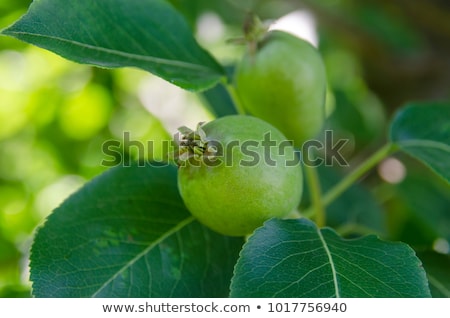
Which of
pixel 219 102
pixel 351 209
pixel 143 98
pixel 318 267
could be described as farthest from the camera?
pixel 143 98

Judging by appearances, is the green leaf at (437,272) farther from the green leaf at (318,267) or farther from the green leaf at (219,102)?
the green leaf at (219,102)

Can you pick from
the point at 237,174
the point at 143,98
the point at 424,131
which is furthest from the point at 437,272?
the point at 143,98

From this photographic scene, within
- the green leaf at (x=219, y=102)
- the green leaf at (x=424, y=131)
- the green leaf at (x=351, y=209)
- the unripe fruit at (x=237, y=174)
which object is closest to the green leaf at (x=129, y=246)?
the unripe fruit at (x=237, y=174)

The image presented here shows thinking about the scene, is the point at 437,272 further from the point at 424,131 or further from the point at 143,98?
the point at 143,98

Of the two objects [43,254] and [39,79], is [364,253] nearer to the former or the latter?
[43,254]

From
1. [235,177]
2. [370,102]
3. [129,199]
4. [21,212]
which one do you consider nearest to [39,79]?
[21,212]

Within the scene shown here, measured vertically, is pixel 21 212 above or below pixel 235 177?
below

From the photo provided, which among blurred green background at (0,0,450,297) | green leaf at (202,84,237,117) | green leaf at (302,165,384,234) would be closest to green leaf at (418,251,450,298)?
green leaf at (302,165,384,234)
